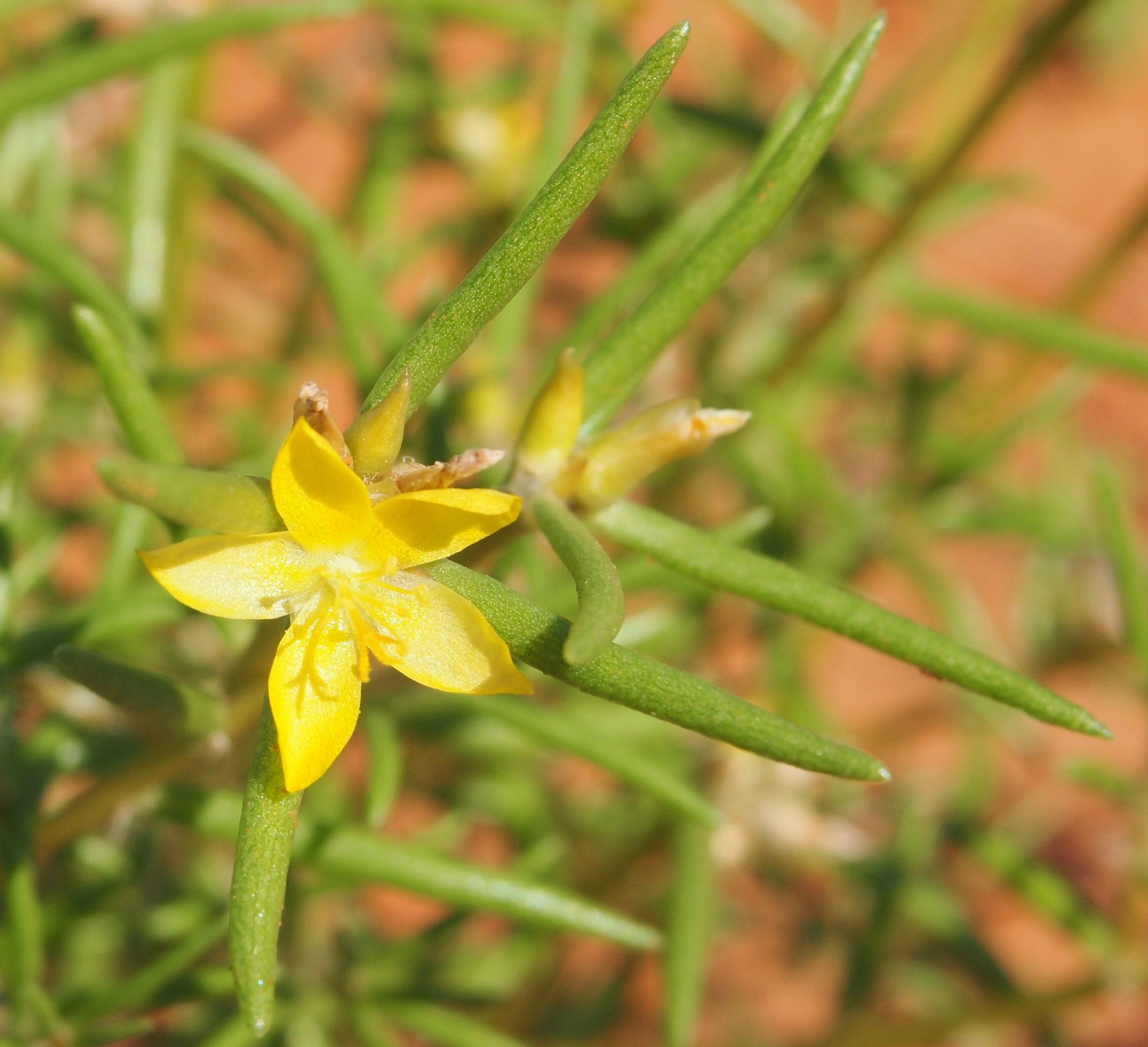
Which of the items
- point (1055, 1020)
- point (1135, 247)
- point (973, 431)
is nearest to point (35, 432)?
point (973, 431)

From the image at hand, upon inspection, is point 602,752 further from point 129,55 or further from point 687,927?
point 129,55

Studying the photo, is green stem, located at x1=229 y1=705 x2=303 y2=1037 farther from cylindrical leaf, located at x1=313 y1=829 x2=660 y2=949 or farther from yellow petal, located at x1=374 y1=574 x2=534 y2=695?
cylindrical leaf, located at x1=313 y1=829 x2=660 y2=949

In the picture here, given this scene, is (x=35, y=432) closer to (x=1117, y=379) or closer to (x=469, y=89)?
(x=469, y=89)

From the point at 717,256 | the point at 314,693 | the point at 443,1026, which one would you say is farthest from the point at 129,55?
the point at 443,1026

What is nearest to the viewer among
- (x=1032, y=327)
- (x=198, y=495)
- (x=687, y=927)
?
(x=198, y=495)

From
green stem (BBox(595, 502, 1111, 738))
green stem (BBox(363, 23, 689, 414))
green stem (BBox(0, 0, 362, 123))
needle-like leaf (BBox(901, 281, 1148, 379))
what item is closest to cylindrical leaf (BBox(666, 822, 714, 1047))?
green stem (BBox(595, 502, 1111, 738))

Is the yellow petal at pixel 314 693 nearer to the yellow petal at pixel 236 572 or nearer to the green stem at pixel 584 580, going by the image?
the yellow petal at pixel 236 572
